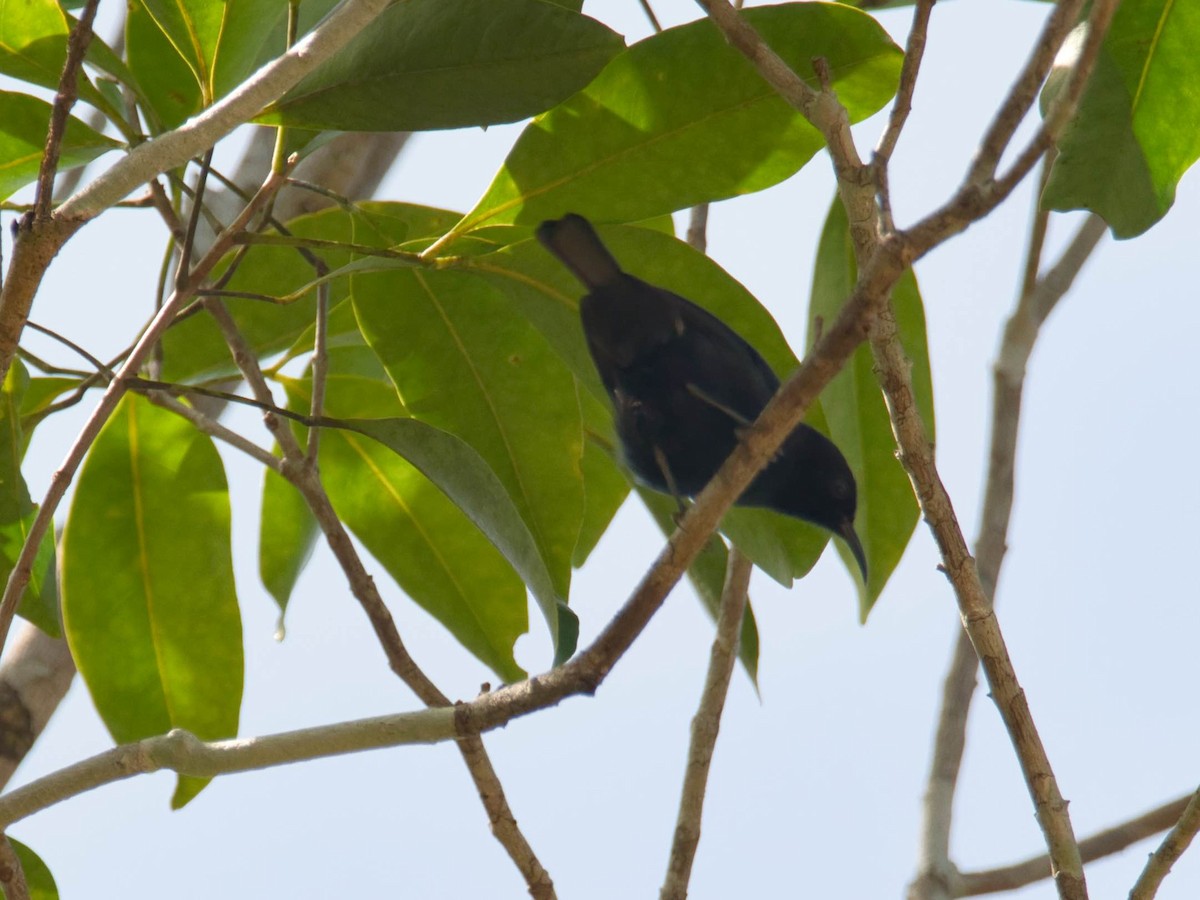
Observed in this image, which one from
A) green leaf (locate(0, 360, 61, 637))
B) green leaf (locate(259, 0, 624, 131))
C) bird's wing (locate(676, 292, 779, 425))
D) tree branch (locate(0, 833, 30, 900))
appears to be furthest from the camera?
bird's wing (locate(676, 292, 779, 425))

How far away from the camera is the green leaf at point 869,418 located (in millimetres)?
2871

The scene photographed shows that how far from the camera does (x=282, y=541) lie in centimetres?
352

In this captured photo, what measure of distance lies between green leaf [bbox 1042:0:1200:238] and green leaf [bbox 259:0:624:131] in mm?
960

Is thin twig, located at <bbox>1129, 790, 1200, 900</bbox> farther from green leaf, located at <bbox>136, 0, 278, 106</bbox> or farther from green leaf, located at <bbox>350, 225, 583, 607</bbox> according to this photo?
green leaf, located at <bbox>136, 0, 278, 106</bbox>

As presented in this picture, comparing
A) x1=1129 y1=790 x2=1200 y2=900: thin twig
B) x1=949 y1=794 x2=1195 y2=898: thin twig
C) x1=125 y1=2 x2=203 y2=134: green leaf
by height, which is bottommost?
x1=1129 y1=790 x2=1200 y2=900: thin twig

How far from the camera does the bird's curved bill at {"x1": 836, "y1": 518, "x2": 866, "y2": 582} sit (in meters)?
3.41

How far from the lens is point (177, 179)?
2.72 meters

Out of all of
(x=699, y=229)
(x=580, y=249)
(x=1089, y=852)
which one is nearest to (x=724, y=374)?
(x=699, y=229)

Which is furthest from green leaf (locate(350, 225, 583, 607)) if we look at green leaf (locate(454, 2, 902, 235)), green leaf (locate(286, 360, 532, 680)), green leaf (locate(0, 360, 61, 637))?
green leaf (locate(0, 360, 61, 637))

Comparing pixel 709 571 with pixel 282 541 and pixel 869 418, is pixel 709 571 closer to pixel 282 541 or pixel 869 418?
pixel 869 418

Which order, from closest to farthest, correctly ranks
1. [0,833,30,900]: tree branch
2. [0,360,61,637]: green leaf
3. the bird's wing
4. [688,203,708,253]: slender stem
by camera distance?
1. [0,833,30,900]: tree branch
2. [0,360,61,637]: green leaf
3. the bird's wing
4. [688,203,708,253]: slender stem

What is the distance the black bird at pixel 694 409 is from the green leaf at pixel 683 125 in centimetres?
47

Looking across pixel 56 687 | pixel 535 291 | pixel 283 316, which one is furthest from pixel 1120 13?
pixel 56 687

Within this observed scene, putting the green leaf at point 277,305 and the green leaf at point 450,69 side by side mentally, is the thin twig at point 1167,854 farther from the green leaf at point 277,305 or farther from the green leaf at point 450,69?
the green leaf at point 277,305
